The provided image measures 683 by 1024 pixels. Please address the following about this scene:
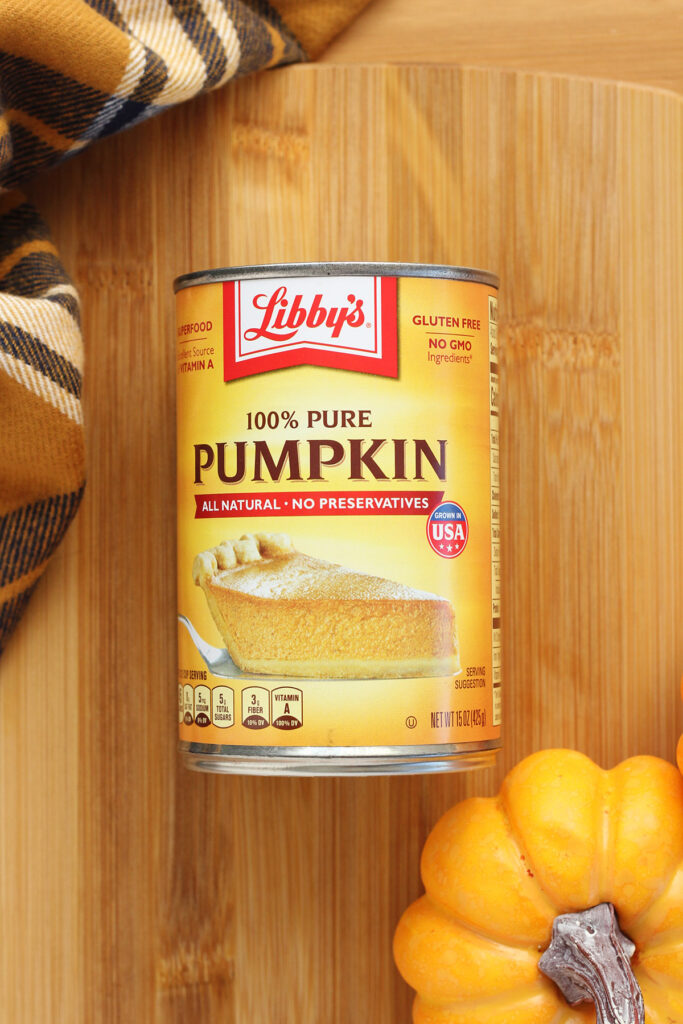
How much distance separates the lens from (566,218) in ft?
2.66

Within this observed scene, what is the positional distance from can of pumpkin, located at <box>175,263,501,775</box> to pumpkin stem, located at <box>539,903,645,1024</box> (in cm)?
13

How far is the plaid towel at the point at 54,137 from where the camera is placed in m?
0.69

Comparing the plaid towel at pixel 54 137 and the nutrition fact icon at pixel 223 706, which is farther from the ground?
the plaid towel at pixel 54 137

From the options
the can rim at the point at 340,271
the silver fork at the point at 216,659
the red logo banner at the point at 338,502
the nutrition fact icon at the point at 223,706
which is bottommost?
the nutrition fact icon at the point at 223,706

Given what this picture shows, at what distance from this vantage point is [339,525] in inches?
24.8

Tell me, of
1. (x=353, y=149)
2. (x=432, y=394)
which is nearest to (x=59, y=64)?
(x=353, y=149)

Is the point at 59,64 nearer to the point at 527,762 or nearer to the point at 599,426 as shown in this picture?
the point at 599,426

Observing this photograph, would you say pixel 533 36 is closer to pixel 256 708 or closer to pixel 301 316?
pixel 301 316

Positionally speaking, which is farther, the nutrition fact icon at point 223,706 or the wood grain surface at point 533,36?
the wood grain surface at point 533,36

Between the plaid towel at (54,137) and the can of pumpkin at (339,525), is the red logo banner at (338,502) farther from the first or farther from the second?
the plaid towel at (54,137)

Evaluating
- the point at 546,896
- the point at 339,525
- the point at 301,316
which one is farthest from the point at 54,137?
the point at 546,896

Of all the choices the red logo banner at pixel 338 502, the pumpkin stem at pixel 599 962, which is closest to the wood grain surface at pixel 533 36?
the red logo banner at pixel 338 502

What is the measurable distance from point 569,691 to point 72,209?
1.80ft

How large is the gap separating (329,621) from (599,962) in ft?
0.90
